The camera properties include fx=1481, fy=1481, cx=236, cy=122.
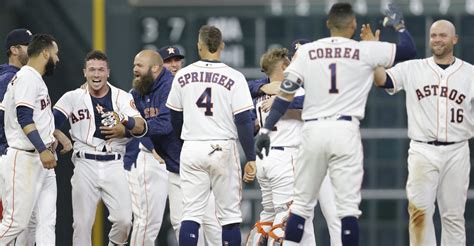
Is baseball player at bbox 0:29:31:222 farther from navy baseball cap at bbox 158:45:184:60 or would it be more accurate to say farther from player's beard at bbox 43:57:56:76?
navy baseball cap at bbox 158:45:184:60

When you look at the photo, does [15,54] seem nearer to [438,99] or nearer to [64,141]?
[64,141]

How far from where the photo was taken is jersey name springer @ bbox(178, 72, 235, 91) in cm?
938

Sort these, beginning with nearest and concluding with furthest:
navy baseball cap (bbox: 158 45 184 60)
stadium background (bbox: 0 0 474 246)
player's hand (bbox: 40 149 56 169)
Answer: player's hand (bbox: 40 149 56 169), navy baseball cap (bbox: 158 45 184 60), stadium background (bbox: 0 0 474 246)

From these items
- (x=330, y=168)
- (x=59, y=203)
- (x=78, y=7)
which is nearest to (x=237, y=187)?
(x=330, y=168)

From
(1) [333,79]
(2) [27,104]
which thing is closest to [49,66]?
(2) [27,104]

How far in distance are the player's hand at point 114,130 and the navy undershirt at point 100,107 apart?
0.11 m

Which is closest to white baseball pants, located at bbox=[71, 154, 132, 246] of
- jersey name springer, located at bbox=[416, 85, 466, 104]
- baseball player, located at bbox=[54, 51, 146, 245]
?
baseball player, located at bbox=[54, 51, 146, 245]

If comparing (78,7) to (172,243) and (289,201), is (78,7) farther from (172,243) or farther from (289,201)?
(289,201)

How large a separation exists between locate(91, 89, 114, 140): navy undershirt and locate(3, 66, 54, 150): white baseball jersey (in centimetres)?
56

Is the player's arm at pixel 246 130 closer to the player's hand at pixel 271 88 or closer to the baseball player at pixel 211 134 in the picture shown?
the baseball player at pixel 211 134

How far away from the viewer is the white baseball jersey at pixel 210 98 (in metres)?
9.38

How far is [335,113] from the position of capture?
8.70 meters

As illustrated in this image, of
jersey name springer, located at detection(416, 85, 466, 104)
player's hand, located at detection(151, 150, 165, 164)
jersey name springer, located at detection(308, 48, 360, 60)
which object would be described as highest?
jersey name springer, located at detection(308, 48, 360, 60)

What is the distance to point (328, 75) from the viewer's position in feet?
28.6
